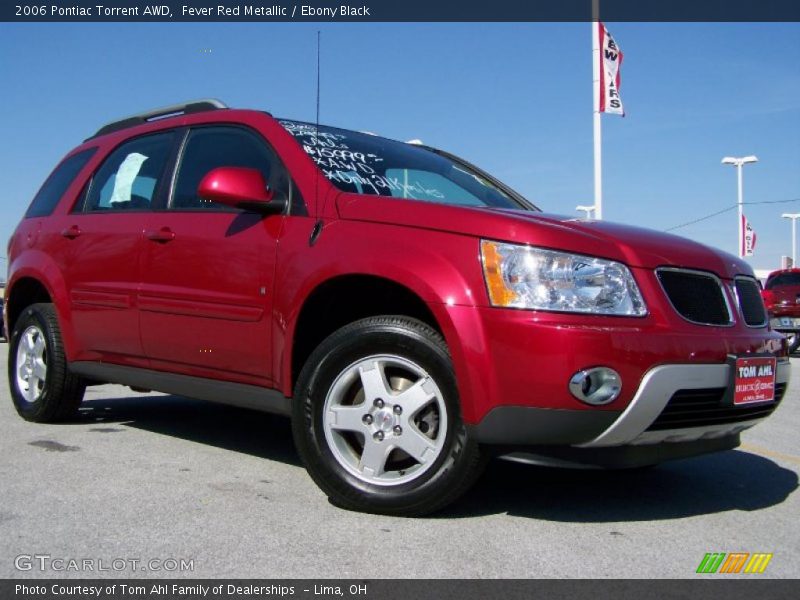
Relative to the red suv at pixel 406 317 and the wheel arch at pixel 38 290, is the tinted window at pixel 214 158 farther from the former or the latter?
the wheel arch at pixel 38 290

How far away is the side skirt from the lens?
12.6 feet

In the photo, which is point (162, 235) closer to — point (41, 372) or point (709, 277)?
point (41, 372)

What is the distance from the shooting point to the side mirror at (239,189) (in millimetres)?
3740

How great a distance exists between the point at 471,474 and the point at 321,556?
0.67 metres

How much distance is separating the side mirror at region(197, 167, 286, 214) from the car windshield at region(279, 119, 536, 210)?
11.6 inches

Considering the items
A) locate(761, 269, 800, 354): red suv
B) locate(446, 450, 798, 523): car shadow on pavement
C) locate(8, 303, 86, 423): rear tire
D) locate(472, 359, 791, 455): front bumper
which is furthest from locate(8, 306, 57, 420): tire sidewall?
locate(761, 269, 800, 354): red suv

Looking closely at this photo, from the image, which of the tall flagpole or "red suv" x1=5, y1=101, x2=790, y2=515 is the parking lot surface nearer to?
"red suv" x1=5, y1=101, x2=790, y2=515

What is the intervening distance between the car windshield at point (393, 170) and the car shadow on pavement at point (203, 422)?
4.89 feet

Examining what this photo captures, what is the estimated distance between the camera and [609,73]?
16812mm

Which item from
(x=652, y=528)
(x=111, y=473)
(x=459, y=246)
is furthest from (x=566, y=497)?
(x=111, y=473)

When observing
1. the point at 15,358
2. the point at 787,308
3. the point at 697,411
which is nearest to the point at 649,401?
the point at 697,411

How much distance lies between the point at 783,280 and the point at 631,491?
1424 cm
